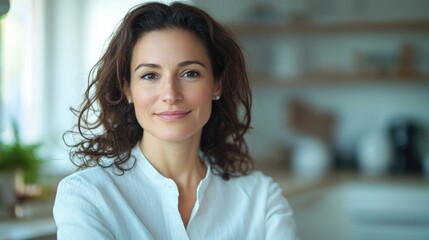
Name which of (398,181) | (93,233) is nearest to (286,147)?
(398,181)

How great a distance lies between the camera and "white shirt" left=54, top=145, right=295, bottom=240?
1.39 m

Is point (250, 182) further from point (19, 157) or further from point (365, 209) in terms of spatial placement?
point (365, 209)

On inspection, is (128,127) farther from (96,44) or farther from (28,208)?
(96,44)

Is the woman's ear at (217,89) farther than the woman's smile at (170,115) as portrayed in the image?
Yes

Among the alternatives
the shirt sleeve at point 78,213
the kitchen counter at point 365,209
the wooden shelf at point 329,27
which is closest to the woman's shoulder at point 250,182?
the shirt sleeve at point 78,213

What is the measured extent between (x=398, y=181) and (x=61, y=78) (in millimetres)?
2311

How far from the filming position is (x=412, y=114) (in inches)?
178

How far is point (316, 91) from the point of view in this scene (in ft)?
15.2

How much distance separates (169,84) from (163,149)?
0.65 ft

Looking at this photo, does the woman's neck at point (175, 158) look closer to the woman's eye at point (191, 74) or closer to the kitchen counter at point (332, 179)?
the woman's eye at point (191, 74)

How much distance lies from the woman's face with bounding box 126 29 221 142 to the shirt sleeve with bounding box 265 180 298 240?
32 centimetres

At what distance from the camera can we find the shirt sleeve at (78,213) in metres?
1.35

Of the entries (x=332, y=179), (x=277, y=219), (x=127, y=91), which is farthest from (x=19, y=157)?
(x=332, y=179)

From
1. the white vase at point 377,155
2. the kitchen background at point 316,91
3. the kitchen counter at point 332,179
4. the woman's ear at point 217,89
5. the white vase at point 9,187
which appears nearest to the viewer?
the woman's ear at point 217,89
